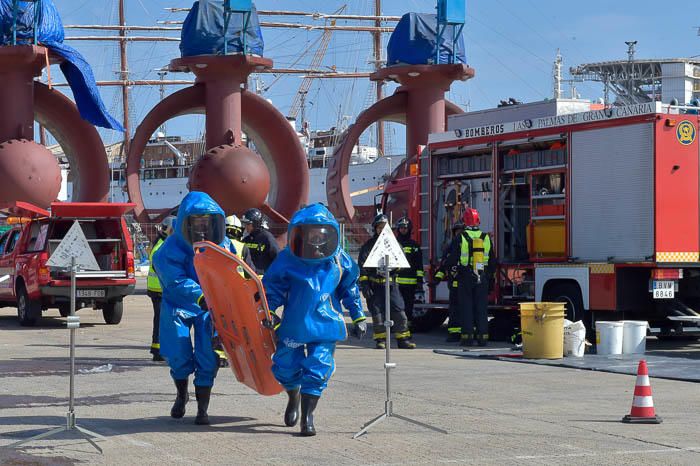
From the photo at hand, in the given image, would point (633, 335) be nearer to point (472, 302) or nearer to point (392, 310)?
point (472, 302)

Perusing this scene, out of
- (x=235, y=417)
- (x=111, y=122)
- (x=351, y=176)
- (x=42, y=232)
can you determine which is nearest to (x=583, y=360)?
(x=235, y=417)

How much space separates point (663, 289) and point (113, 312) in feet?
36.1

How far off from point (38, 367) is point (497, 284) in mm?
7421

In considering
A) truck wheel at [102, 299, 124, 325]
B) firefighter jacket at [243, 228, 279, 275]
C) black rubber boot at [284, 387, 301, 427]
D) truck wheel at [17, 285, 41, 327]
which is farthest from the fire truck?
black rubber boot at [284, 387, 301, 427]

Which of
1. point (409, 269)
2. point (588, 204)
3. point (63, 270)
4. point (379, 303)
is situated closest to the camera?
point (588, 204)

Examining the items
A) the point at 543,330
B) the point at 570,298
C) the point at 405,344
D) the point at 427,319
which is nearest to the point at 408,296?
the point at 405,344

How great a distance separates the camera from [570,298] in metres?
17.6

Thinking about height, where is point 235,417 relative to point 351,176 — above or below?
below

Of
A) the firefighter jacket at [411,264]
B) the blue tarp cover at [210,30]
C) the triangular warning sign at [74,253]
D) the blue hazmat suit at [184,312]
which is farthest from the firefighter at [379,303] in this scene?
the blue tarp cover at [210,30]

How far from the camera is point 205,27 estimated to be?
33.4 m

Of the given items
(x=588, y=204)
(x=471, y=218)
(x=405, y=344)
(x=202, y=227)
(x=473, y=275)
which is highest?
(x=588, y=204)

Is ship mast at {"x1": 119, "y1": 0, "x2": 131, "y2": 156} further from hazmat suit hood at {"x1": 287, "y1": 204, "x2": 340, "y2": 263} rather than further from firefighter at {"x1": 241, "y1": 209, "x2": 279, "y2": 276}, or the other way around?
hazmat suit hood at {"x1": 287, "y1": 204, "x2": 340, "y2": 263}

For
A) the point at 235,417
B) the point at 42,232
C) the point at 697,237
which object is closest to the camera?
the point at 235,417

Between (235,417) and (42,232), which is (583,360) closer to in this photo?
(235,417)
